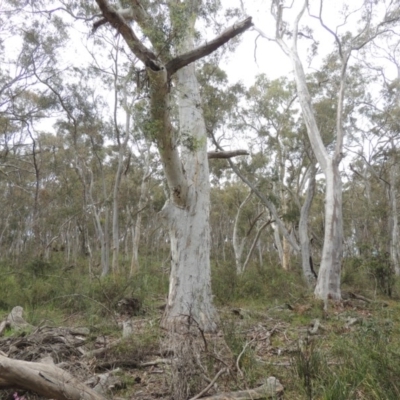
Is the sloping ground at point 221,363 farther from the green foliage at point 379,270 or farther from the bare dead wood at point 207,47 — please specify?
the green foliage at point 379,270

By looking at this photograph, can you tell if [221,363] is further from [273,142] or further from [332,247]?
[273,142]

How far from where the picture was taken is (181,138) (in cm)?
589

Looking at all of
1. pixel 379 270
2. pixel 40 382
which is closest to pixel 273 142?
pixel 379 270

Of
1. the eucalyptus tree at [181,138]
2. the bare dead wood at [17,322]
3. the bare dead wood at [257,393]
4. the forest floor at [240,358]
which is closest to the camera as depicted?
the bare dead wood at [257,393]

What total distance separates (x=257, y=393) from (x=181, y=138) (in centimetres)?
387

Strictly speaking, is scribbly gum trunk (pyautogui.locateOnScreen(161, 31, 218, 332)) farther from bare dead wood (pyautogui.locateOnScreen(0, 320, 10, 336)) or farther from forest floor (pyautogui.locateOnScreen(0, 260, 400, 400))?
bare dead wood (pyautogui.locateOnScreen(0, 320, 10, 336))

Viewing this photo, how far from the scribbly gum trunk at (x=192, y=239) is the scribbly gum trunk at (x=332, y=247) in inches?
152

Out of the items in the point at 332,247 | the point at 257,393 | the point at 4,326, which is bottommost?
the point at 257,393

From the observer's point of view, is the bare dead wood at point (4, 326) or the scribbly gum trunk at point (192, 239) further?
the scribbly gum trunk at point (192, 239)

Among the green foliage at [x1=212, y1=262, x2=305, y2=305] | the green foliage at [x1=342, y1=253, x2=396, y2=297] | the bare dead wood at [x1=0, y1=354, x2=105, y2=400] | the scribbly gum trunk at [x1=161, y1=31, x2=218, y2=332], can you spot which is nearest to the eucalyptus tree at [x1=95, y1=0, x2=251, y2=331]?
the scribbly gum trunk at [x1=161, y1=31, x2=218, y2=332]

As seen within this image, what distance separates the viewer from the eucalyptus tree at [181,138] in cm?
456

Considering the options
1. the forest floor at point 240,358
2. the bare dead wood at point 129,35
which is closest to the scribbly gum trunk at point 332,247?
the forest floor at point 240,358

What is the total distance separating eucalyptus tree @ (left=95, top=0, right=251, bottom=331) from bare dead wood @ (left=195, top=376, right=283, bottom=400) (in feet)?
4.68

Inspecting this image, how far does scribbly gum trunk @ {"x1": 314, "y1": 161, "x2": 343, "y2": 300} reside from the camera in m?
8.58
